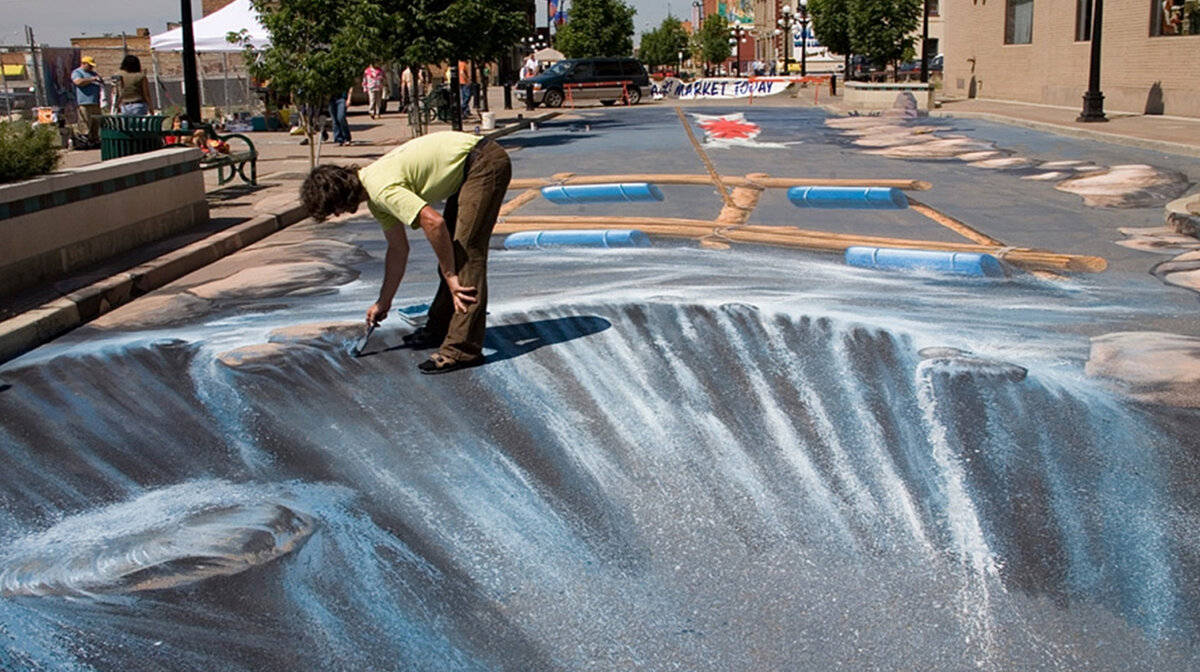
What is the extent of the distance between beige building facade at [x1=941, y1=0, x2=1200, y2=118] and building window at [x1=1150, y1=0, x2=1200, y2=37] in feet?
0.06

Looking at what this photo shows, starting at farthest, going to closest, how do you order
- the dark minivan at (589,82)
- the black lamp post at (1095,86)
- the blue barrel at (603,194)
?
the dark minivan at (589,82) < the black lamp post at (1095,86) < the blue barrel at (603,194)

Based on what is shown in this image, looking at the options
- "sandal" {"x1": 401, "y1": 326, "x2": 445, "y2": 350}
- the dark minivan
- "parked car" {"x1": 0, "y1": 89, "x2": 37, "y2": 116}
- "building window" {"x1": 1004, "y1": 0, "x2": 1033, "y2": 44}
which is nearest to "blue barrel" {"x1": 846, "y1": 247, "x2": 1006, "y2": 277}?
"sandal" {"x1": 401, "y1": 326, "x2": 445, "y2": 350}

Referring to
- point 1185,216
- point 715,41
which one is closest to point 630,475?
point 1185,216

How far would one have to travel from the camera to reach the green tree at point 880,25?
134 feet

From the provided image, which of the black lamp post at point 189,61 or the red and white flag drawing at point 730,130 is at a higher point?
the black lamp post at point 189,61

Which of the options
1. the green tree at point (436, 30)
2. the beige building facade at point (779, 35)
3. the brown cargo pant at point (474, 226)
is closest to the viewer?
the brown cargo pant at point (474, 226)

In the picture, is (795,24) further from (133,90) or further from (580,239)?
(580,239)

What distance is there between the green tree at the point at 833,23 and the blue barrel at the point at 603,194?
3227cm

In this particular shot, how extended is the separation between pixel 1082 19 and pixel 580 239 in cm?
2398

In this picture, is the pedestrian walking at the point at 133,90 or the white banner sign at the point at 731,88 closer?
the pedestrian walking at the point at 133,90

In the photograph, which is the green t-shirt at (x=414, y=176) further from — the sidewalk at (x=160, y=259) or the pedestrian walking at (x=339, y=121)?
the pedestrian walking at (x=339, y=121)

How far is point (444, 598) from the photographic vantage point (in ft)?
12.3

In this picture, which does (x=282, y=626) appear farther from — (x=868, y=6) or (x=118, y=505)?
(x=868, y=6)

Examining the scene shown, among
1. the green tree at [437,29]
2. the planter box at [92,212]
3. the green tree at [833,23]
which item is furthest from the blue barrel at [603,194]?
the green tree at [833,23]
